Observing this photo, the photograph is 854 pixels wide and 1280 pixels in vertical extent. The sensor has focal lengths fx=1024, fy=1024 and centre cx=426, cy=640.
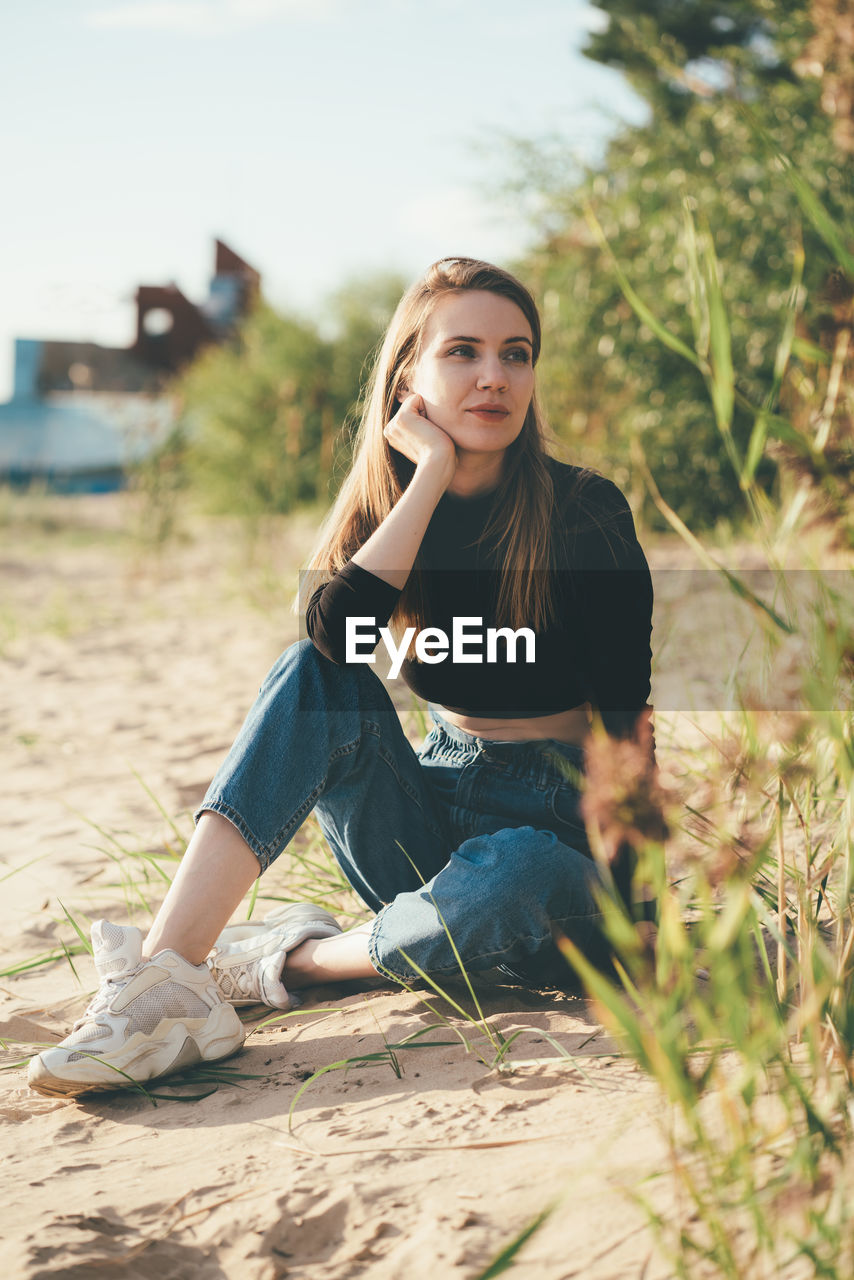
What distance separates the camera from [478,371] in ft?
6.46

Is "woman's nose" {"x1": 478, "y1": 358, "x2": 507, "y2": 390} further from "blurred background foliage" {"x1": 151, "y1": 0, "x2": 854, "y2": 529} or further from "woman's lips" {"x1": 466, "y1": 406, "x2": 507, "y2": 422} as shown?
"blurred background foliage" {"x1": 151, "y1": 0, "x2": 854, "y2": 529}

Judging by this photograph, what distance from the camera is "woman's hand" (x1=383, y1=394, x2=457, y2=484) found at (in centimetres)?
194

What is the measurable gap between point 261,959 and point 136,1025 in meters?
0.31

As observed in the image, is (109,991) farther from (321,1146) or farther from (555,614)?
(555,614)

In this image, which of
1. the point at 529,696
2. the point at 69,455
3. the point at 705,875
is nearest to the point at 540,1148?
the point at 705,875

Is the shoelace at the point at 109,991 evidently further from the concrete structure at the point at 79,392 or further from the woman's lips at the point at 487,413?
the concrete structure at the point at 79,392

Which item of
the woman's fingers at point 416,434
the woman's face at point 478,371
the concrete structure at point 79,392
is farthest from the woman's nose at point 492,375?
the concrete structure at point 79,392

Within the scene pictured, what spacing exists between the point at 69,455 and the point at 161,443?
31.5 ft

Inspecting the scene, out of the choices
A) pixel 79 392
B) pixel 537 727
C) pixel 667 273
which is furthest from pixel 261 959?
pixel 79 392

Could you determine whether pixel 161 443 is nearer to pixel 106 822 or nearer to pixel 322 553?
pixel 106 822

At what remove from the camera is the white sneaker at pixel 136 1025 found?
1567 mm

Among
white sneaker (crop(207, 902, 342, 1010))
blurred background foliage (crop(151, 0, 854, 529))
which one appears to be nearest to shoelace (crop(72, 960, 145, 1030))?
white sneaker (crop(207, 902, 342, 1010))

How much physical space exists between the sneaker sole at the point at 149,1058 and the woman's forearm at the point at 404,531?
2.61 feet

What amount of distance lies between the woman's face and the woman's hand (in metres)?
0.04
